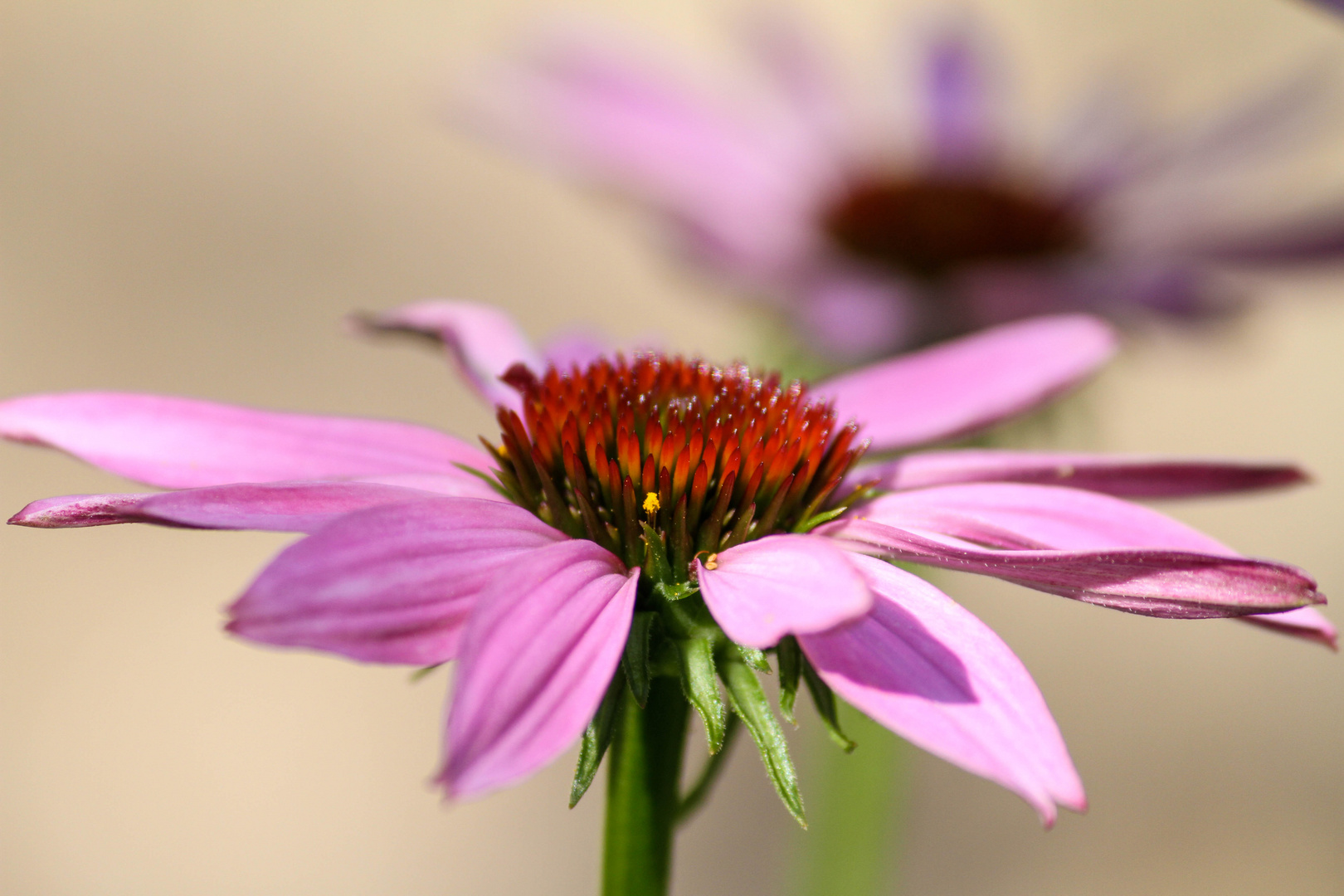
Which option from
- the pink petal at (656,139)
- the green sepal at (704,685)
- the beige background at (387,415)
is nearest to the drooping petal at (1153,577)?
the green sepal at (704,685)

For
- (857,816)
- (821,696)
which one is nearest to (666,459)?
(821,696)

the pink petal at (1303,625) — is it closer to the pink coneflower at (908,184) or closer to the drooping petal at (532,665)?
the drooping petal at (532,665)

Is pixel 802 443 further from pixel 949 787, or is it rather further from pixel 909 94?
pixel 949 787

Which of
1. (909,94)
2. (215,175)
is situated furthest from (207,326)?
(909,94)

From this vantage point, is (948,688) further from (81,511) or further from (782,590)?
(81,511)

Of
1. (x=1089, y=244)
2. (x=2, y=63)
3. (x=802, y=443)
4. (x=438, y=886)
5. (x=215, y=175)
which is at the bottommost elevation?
(x=438, y=886)

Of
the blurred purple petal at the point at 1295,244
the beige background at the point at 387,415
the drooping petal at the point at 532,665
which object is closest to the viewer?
the drooping petal at the point at 532,665

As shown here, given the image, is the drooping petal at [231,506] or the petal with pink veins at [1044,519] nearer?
the drooping petal at [231,506]

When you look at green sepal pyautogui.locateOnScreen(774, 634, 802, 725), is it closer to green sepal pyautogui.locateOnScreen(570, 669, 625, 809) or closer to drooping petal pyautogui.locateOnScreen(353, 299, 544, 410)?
green sepal pyautogui.locateOnScreen(570, 669, 625, 809)
